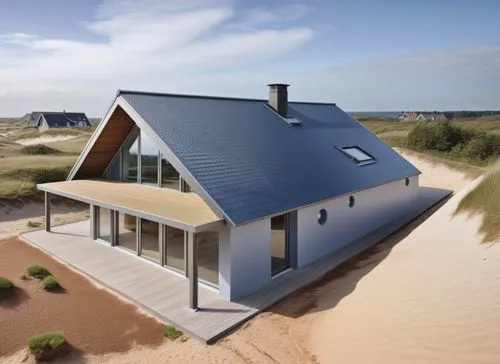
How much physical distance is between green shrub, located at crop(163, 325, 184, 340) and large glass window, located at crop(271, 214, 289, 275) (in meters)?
3.99

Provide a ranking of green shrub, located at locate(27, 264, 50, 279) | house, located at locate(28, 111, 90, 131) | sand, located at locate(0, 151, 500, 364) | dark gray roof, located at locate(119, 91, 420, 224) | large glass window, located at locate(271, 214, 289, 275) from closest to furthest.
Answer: sand, located at locate(0, 151, 500, 364) < dark gray roof, located at locate(119, 91, 420, 224) < large glass window, located at locate(271, 214, 289, 275) < green shrub, located at locate(27, 264, 50, 279) < house, located at locate(28, 111, 90, 131)

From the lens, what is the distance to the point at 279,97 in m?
18.6

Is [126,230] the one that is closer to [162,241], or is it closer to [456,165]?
[162,241]

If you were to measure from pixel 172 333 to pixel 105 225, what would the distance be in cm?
826

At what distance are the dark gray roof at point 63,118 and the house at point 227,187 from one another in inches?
3176

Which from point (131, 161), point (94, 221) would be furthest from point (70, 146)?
point (131, 161)

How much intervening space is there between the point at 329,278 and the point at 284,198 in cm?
283

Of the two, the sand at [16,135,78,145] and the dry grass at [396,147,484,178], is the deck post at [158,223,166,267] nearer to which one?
the dry grass at [396,147,484,178]

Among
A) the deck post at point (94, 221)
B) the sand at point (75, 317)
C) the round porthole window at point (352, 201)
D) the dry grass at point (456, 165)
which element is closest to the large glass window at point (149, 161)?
the deck post at point (94, 221)

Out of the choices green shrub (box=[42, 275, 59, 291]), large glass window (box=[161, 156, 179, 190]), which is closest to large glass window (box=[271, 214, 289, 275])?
large glass window (box=[161, 156, 179, 190])

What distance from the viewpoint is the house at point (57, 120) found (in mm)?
87812

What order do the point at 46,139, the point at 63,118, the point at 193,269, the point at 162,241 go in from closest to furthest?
the point at 193,269, the point at 162,241, the point at 46,139, the point at 63,118

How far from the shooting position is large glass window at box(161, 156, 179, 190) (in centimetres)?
1392

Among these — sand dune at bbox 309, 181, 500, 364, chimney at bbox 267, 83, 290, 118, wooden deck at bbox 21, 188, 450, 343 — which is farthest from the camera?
chimney at bbox 267, 83, 290, 118
